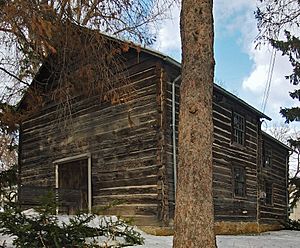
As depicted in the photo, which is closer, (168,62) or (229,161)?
(168,62)

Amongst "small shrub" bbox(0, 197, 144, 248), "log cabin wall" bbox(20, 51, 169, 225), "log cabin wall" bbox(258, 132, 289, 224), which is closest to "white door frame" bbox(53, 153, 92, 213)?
"log cabin wall" bbox(20, 51, 169, 225)

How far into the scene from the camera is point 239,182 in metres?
18.0

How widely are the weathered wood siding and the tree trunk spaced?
9.28m

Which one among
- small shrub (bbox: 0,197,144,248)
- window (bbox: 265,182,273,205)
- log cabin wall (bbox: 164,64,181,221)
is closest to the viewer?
small shrub (bbox: 0,197,144,248)

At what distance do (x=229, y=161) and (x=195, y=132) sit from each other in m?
11.3

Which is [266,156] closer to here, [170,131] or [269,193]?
Answer: [269,193]

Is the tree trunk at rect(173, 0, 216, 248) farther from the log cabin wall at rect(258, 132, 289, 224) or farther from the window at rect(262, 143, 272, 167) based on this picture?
the window at rect(262, 143, 272, 167)

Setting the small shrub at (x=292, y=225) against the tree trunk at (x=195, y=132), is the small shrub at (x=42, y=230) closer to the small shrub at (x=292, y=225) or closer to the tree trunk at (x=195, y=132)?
the tree trunk at (x=195, y=132)

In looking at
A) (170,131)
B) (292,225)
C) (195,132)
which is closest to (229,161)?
(170,131)

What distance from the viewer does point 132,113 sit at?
14.2m

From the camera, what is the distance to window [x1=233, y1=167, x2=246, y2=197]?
17531mm

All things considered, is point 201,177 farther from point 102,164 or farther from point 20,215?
point 102,164

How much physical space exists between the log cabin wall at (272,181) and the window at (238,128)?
227 cm

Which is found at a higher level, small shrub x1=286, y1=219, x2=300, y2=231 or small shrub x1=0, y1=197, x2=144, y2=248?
small shrub x1=0, y1=197, x2=144, y2=248
